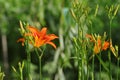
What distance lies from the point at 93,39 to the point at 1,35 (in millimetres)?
3769

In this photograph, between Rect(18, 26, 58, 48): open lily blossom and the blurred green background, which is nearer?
Rect(18, 26, 58, 48): open lily blossom

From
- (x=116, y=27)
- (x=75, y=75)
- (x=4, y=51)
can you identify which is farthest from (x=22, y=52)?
(x=116, y=27)

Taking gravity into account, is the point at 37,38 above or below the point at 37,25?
below

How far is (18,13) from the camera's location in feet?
14.9

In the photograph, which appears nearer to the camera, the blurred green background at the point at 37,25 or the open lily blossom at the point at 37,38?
the open lily blossom at the point at 37,38

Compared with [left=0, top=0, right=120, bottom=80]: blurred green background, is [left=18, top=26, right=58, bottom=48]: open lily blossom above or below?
below

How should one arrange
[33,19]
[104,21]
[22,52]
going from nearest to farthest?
[33,19] → [104,21] → [22,52]

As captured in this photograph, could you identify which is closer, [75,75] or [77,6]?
[77,6]

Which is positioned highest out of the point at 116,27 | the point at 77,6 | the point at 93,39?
the point at 116,27

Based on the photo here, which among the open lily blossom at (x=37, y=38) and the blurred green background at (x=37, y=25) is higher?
the blurred green background at (x=37, y=25)

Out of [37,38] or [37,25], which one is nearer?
[37,38]

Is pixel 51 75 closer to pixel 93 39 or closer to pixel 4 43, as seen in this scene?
pixel 4 43

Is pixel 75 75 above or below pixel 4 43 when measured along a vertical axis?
below

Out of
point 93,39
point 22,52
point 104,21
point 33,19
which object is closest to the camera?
point 93,39
